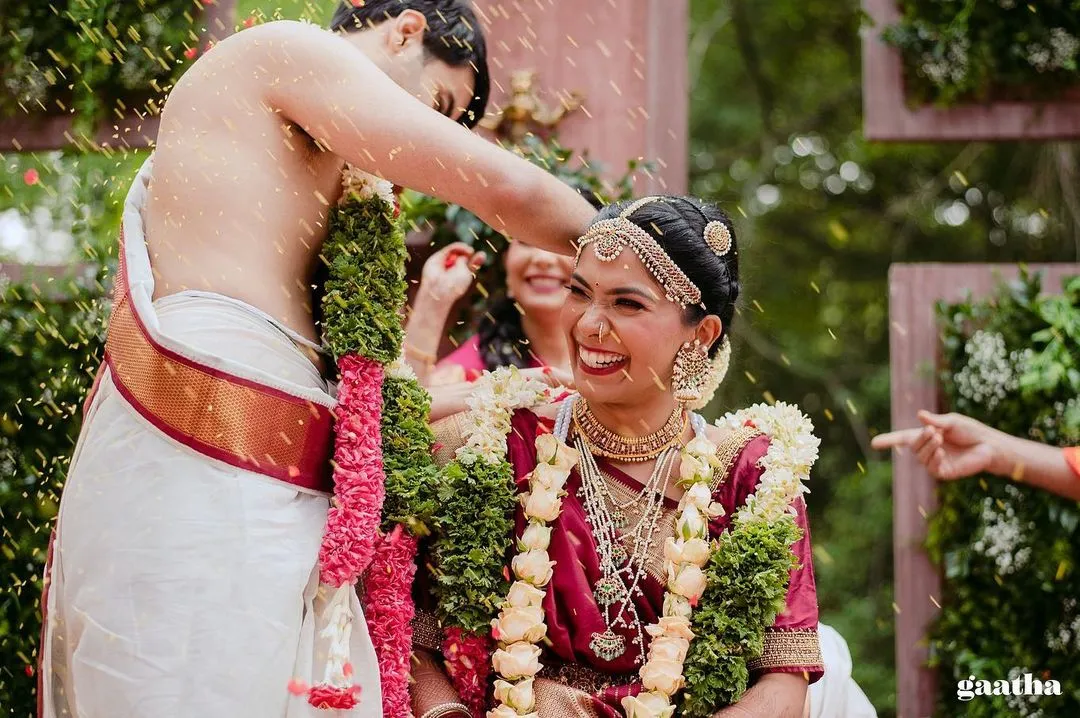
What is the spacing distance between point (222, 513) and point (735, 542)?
136 cm

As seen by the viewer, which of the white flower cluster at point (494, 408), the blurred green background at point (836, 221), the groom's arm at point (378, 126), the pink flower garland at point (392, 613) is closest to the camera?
the groom's arm at point (378, 126)

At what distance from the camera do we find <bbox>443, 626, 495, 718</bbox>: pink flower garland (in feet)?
10.8

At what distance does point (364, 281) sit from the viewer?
3119mm

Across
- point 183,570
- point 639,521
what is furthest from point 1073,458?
point 183,570

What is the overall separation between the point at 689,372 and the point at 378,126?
1170mm

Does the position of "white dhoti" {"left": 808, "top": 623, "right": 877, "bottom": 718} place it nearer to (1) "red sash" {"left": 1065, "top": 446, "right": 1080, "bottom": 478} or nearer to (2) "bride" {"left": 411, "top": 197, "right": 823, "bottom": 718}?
(2) "bride" {"left": 411, "top": 197, "right": 823, "bottom": 718}

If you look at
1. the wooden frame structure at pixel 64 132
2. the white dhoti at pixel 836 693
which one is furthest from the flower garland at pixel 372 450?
the wooden frame structure at pixel 64 132

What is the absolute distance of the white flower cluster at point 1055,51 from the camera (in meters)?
5.95

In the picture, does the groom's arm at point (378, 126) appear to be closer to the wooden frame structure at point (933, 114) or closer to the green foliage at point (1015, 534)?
the green foliage at point (1015, 534)

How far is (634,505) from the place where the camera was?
347 centimetres

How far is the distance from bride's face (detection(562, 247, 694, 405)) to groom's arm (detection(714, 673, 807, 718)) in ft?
2.83

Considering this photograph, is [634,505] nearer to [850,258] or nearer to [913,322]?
[913,322]

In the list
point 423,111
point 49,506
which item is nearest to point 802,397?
point 49,506

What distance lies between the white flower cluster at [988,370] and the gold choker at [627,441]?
258cm
